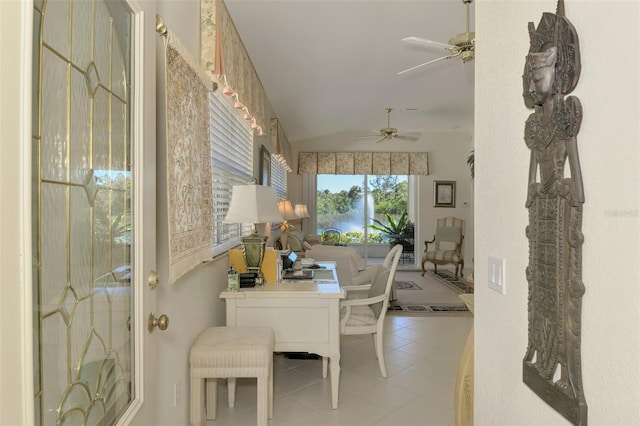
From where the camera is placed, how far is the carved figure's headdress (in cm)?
87

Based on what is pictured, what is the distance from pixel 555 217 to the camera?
0.92m

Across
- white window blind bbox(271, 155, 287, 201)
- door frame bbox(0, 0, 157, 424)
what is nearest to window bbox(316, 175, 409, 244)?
white window blind bbox(271, 155, 287, 201)

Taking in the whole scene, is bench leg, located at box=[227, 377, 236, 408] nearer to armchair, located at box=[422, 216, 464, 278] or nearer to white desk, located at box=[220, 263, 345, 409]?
white desk, located at box=[220, 263, 345, 409]

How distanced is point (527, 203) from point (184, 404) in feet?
6.16

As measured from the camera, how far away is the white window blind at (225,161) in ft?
9.49

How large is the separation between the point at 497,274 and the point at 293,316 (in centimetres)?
153

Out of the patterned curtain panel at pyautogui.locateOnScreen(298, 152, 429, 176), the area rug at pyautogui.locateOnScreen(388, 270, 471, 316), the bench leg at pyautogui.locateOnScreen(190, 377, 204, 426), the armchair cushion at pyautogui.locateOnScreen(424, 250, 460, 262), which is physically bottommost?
the area rug at pyautogui.locateOnScreen(388, 270, 471, 316)

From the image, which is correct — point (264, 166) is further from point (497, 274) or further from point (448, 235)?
point (448, 235)

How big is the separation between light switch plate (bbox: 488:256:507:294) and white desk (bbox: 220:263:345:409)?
133 cm

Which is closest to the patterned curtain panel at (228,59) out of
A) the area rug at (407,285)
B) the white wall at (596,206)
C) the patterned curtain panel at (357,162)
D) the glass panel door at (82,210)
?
the glass panel door at (82,210)

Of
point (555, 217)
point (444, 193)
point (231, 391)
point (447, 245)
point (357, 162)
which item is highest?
point (357, 162)

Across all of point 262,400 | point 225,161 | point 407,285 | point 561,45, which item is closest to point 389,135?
point 407,285

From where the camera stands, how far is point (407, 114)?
7.00m

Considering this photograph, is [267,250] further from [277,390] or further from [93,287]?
[93,287]
